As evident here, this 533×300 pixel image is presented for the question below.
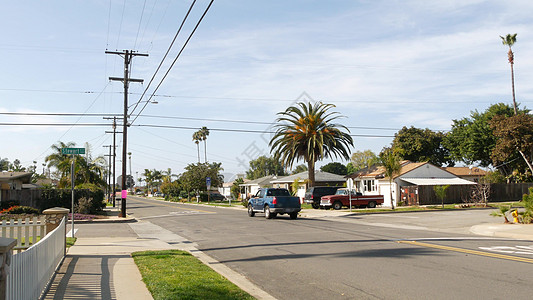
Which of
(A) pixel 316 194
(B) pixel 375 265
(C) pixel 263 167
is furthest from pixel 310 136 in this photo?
(C) pixel 263 167

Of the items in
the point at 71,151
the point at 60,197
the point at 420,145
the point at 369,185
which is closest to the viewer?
the point at 71,151

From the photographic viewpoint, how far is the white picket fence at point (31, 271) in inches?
203

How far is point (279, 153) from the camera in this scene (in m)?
47.2

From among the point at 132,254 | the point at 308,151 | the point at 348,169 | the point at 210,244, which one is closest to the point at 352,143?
→ the point at 308,151

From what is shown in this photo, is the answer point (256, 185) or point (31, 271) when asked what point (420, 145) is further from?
point (31, 271)

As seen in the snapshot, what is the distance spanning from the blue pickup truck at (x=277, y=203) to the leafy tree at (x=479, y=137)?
3933cm

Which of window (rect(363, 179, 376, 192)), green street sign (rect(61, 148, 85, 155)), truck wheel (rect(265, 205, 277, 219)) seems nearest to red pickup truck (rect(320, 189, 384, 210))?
window (rect(363, 179, 376, 192))

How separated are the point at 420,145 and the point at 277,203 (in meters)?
53.8

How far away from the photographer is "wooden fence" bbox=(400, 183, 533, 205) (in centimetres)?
4197

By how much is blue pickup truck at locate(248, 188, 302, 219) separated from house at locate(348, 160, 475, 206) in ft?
57.5

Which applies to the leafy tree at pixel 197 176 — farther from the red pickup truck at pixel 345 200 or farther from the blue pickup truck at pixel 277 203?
the blue pickup truck at pixel 277 203

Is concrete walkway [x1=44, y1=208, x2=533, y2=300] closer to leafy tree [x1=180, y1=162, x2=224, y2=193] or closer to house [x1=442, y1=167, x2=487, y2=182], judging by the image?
house [x1=442, y1=167, x2=487, y2=182]

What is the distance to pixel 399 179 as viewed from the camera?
147 feet

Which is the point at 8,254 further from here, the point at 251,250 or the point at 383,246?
the point at 383,246
